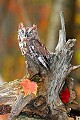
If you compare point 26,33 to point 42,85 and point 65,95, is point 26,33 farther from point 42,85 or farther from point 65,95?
point 65,95

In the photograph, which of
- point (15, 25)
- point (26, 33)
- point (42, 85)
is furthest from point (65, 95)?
point (15, 25)

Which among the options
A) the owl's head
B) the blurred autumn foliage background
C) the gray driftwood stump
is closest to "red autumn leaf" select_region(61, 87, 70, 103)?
the gray driftwood stump

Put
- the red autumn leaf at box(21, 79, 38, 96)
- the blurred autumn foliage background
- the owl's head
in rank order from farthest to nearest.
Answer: the blurred autumn foliage background < the red autumn leaf at box(21, 79, 38, 96) < the owl's head

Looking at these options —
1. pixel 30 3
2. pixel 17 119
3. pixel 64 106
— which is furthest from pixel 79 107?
pixel 30 3

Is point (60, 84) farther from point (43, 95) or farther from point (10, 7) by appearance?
point (10, 7)

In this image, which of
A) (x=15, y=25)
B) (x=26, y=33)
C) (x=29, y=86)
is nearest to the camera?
(x=26, y=33)

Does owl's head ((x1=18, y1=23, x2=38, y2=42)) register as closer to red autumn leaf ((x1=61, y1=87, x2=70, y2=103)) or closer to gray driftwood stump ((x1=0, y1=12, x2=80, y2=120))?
gray driftwood stump ((x1=0, y1=12, x2=80, y2=120))
